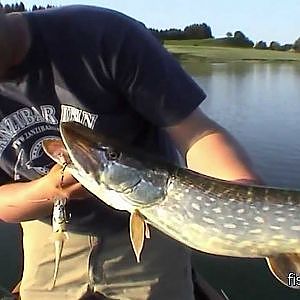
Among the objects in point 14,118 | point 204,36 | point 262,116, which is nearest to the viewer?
point 14,118

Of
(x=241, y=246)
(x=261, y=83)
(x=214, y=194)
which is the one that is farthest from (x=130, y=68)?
(x=261, y=83)

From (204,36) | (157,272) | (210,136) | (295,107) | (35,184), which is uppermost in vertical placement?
(210,136)

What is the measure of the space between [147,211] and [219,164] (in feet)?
0.91

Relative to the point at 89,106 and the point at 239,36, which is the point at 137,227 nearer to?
the point at 89,106

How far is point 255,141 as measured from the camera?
10758 mm

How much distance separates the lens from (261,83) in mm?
23219

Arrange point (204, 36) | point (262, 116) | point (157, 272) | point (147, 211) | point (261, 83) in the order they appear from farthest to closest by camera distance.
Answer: point (204, 36), point (261, 83), point (262, 116), point (157, 272), point (147, 211)

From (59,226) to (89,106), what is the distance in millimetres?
400

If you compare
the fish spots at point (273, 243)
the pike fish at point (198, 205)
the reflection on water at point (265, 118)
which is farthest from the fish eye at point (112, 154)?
the reflection on water at point (265, 118)

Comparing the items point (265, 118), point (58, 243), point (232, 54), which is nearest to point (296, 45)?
point (232, 54)

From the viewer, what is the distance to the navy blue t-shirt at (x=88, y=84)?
6.38ft

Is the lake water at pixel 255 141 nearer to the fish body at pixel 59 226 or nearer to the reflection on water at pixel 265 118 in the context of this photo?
the reflection on water at pixel 265 118

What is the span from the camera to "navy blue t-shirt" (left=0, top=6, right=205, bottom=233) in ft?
6.38

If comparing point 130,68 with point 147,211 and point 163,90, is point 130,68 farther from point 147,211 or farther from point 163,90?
point 147,211
